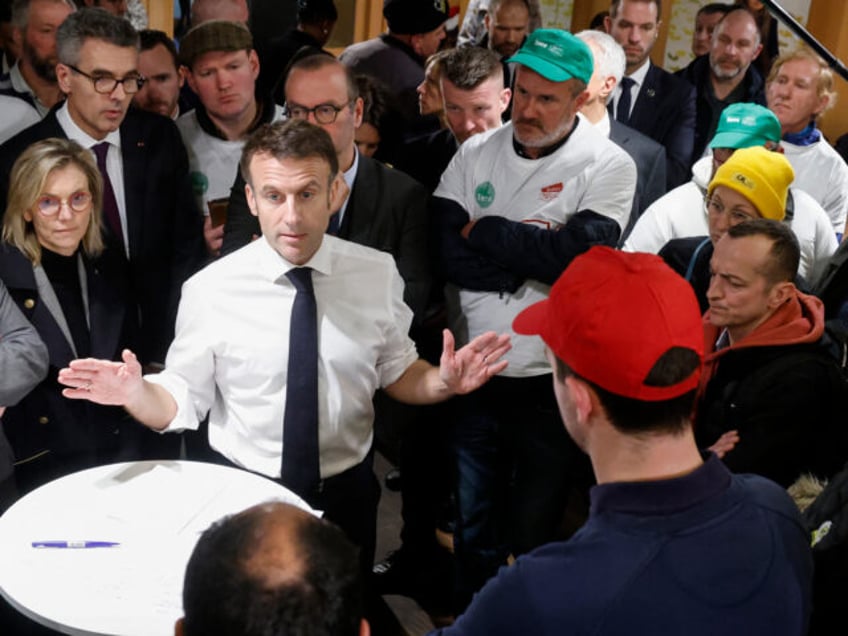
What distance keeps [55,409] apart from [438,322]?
1.34 m

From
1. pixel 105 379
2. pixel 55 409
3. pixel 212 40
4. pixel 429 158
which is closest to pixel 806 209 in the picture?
pixel 429 158

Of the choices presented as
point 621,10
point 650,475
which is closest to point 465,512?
point 650,475

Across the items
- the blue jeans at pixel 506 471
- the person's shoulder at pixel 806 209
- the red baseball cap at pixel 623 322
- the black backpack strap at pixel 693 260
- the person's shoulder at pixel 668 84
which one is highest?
the person's shoulder at pixel 668 84

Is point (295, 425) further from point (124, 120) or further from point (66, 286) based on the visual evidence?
point (124, 120)

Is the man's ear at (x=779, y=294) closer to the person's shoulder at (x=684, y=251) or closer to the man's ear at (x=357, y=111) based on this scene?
the person's shoulder at (x=684, y=251)

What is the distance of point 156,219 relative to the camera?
10.0 feet

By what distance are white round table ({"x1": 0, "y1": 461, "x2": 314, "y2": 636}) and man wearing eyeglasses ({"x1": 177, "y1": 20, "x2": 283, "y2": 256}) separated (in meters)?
1.24

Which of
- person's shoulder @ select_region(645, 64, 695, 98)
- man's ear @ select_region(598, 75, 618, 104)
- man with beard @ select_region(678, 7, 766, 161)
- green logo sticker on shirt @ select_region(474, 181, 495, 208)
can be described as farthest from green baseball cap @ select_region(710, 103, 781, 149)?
man with beard @ select_region(678, 7, 766, 161)

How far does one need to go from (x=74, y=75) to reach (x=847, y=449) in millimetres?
2537

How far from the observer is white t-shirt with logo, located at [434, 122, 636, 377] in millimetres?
2777

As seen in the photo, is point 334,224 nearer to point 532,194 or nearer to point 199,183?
point 532,194

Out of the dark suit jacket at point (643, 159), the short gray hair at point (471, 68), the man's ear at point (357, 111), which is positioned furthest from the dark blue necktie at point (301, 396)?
the dark suit jacket at point (643, 159)

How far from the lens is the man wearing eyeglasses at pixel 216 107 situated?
3.20m

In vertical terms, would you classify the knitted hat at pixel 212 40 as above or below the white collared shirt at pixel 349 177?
above
